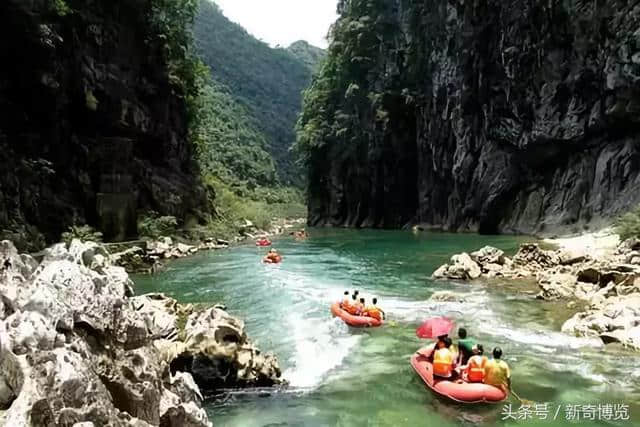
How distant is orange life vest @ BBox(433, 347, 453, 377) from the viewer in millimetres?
8930

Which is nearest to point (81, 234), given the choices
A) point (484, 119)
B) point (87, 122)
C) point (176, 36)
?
point (87, 122)

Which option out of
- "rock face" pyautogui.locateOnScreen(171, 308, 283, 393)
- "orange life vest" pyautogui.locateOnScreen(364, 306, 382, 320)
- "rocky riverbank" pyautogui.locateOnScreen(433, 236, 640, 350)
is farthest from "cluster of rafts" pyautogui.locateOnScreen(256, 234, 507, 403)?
"rocky riverbank" pyautogui.locateOnScreen(433, 236, 640, 350)

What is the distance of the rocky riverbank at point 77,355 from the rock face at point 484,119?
30893 mm

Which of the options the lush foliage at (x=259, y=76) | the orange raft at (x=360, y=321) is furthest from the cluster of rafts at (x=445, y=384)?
the lush foliage at (x=259, y=76)

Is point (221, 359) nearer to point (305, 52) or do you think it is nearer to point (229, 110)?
point (229, 110)

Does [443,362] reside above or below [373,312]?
above

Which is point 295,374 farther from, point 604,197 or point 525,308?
point 604,197

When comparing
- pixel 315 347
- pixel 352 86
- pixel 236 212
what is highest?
pixel 352 86

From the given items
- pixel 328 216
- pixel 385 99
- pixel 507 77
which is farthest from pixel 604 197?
pixel 328 216

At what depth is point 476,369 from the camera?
8.72m

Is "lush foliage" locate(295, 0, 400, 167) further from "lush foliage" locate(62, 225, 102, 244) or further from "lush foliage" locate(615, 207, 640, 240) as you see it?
"lush foliage" locate(62, 225, 102, 244)

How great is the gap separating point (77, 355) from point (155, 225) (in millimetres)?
26856

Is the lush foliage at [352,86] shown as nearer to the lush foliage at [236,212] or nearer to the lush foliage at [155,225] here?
the lush foliage at [236,212]

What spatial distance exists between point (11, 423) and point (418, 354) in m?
7.92
